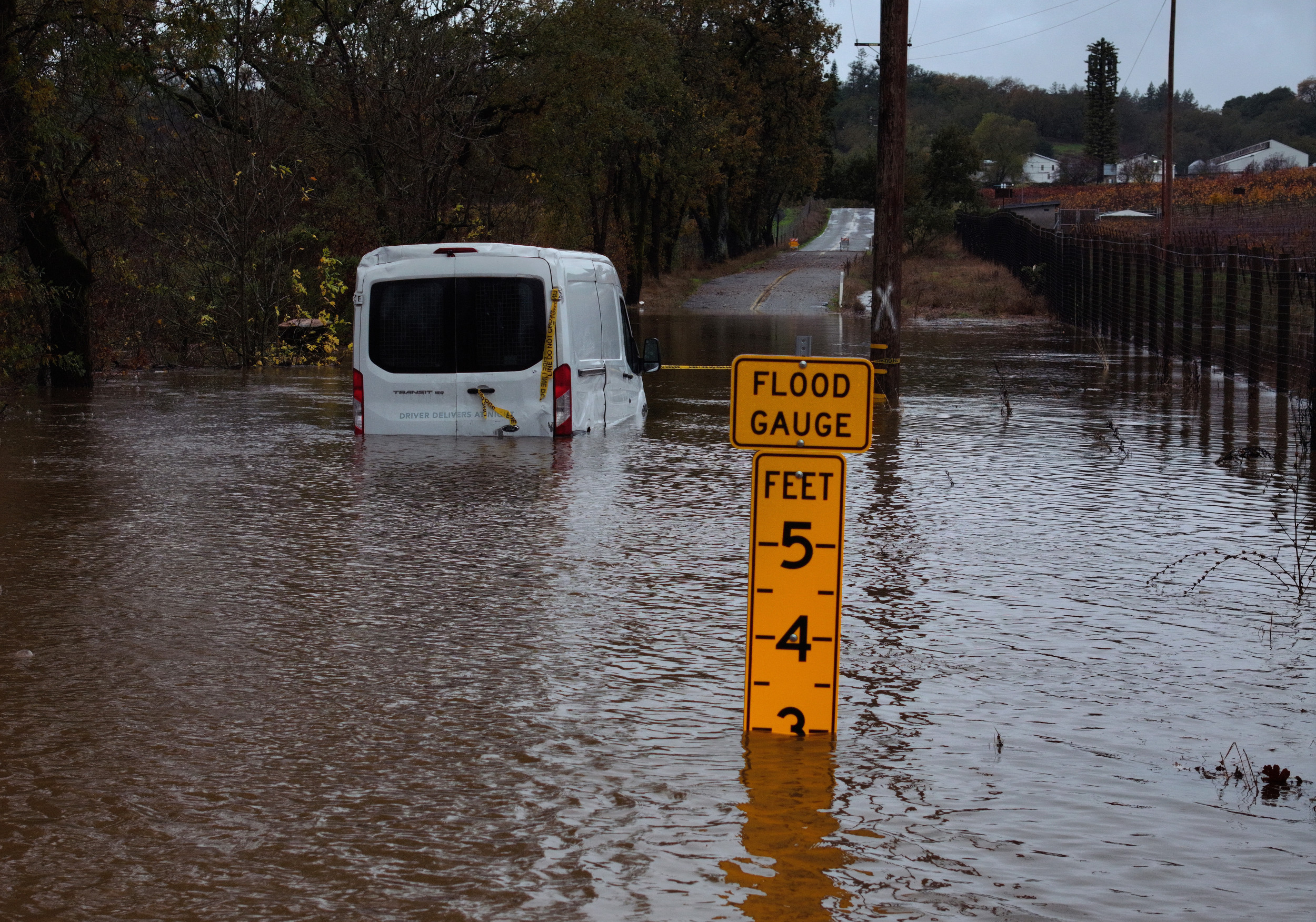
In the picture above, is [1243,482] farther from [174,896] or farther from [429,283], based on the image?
[174,896]

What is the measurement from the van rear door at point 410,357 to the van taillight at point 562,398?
93 centimetres

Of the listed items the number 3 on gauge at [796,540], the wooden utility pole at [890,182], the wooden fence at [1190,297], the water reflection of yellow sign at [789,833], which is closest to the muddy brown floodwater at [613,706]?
the water reflection of yellow sign at [789,833]

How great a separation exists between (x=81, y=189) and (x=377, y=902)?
20.7 metres

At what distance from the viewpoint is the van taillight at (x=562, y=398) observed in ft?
49.3

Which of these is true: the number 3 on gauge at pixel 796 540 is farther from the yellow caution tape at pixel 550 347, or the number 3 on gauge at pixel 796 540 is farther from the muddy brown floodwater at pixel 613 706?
the yellow caution tape at pixel 550 347

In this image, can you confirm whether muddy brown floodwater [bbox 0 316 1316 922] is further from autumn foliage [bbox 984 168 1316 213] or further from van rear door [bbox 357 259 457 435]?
autumn foliage [bbox 984 168 1316 213]

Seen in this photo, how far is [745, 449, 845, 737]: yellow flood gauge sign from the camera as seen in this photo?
5.90 meters

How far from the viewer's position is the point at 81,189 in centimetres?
2303

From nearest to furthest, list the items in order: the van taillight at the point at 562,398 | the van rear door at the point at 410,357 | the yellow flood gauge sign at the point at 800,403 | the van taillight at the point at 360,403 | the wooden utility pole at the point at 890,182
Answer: the yellow flood gauge sign at the point at 800,403 < the van rear door at the point at 410,357 < the van taillight at the point at 562,398 < the van taillight at the point at 360,403 < the wooden utility pole at the point at 890,182

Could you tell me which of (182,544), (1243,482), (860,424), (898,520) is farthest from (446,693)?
(1243,482)

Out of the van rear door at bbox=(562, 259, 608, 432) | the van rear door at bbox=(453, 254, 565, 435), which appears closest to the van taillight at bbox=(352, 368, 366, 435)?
the van rear door at bbox=(453, 254, 565, 435)

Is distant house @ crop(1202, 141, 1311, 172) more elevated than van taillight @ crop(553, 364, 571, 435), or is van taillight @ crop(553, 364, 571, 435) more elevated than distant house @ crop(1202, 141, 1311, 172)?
distant house @ crop(1202, 141, 1311, 172)

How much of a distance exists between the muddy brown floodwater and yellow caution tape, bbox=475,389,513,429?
64.2 inches

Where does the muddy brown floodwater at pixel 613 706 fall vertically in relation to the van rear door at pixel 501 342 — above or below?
below
